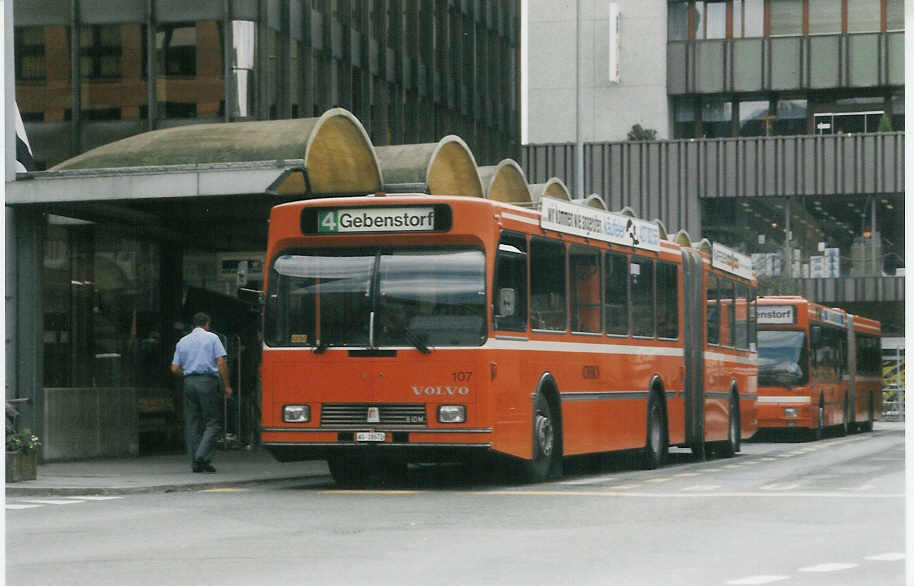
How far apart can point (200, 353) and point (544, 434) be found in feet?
13.3

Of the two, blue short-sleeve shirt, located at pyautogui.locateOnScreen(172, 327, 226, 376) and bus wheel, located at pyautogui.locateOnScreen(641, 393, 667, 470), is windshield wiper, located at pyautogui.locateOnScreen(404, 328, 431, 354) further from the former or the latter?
bus wheel, located at pyautogui.locateOnScreen(641, 393, 667, 470)

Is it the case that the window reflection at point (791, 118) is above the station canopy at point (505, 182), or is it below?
above

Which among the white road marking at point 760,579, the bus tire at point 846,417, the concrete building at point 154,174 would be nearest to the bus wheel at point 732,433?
the concrete building at point 154,174

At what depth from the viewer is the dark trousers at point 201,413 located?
19062 mm

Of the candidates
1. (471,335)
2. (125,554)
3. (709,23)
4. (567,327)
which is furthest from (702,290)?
(709,23)

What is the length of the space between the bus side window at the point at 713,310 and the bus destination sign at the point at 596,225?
292cm

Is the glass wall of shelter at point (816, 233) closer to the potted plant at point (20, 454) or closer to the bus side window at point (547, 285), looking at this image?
the bus side window at point (547, 285)

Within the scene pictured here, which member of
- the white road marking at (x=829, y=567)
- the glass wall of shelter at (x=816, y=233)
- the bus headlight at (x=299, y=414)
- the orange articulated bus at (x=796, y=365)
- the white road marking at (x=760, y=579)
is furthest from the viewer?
the glass wall of shelter at (x=816, y=233)

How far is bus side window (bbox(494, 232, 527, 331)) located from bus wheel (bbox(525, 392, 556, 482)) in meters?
0.94

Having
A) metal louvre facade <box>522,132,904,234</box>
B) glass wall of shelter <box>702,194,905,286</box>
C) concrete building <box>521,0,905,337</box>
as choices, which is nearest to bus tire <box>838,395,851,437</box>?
concrete building <box>521,0,905,337</box>

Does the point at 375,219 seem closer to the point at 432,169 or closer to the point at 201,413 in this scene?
the point at 201,413

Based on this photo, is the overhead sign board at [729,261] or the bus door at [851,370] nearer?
the overhead sign board at [729,261]

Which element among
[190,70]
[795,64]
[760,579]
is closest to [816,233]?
[795,64]

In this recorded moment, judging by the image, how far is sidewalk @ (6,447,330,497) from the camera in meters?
16.9
